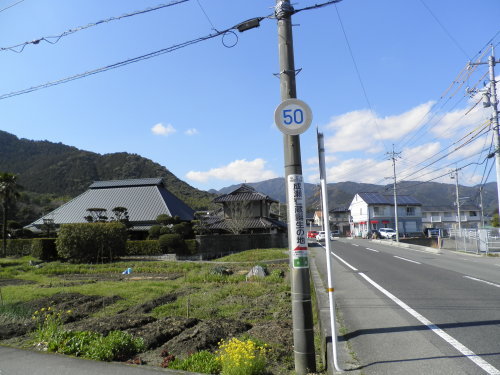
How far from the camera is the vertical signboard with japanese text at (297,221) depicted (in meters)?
4.23

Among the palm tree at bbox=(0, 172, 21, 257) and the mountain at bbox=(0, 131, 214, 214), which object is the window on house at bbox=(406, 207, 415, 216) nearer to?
the mountain at bbox=(0, 131, 214, 214)

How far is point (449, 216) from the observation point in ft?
246

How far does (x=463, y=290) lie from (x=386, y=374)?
19.9 feet

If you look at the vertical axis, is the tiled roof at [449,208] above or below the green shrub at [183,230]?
above

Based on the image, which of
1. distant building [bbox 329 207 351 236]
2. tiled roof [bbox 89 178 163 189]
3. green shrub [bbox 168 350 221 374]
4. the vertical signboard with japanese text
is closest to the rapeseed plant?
green shrub [bbox 168 350 221 374]

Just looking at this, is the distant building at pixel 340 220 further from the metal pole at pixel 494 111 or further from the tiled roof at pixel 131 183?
the metal pole at pixel 494 111

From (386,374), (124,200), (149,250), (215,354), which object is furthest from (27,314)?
(124,200)

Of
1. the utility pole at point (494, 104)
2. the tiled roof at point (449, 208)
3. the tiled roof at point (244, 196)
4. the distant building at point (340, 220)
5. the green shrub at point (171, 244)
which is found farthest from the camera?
the distant building at point (340, 220)

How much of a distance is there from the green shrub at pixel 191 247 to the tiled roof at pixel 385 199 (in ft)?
131

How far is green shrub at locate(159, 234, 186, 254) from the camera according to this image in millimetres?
29250

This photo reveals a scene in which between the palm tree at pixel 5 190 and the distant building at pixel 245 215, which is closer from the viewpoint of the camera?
the palm tree at pixel 5 190

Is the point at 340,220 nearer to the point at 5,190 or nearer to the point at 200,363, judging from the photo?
the point at 5,190

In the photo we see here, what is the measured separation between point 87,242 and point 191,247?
8.23m

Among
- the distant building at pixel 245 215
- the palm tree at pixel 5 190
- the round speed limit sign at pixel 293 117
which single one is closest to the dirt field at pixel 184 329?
the round speed limit sign at pixel 293 117
